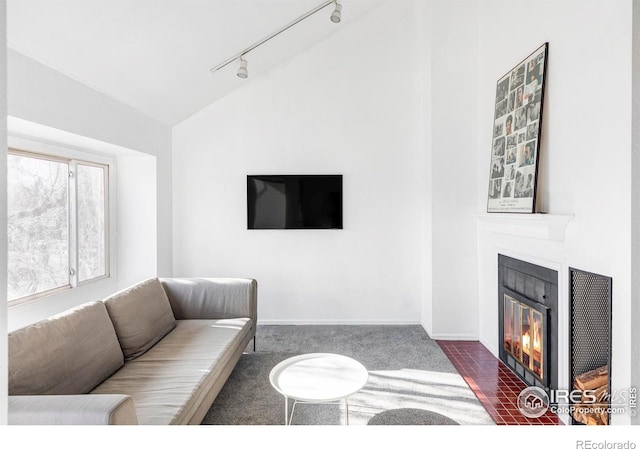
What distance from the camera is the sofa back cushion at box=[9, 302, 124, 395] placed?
1489 millimetres

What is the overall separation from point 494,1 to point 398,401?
3.67 m

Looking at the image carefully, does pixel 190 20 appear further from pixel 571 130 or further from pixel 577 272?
pixel 577 272

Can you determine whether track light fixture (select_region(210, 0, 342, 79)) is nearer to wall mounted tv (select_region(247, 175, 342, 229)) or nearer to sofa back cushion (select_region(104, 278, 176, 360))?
wall mounted tv (select_region(247, 175, 342, 229))

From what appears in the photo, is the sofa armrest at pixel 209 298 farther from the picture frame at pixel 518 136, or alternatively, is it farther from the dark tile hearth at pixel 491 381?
the picture frame at pixel 518 136

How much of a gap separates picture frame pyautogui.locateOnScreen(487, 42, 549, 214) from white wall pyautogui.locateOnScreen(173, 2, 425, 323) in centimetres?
103

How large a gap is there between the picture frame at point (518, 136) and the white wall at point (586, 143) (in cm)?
7

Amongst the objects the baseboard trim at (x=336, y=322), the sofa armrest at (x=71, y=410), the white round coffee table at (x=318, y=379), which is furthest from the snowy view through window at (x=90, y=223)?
the white round coffee table at (x=318, y=379)

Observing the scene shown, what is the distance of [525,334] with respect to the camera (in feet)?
8.20

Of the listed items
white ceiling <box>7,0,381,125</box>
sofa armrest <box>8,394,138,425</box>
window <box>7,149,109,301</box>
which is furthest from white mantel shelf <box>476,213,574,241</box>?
window <box>7,149,109,301</box>

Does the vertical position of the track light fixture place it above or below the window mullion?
above

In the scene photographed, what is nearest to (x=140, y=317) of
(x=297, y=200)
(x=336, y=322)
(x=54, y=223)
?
(x=54, y=223)

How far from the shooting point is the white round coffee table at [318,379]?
69.4 inches
